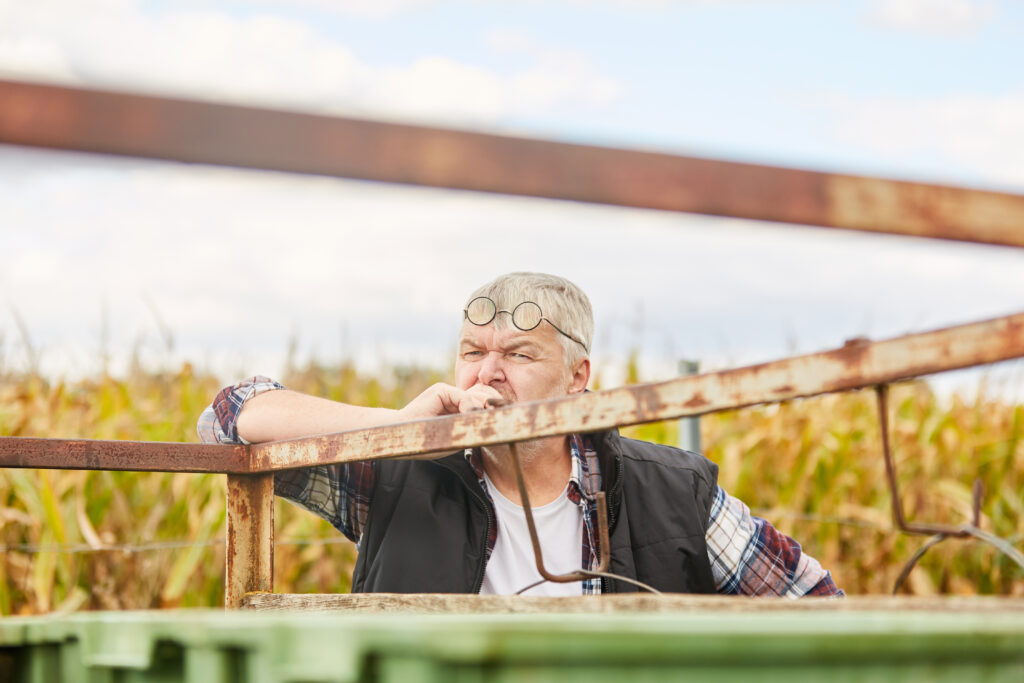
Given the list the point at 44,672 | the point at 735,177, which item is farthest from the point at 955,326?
the point at 44,672

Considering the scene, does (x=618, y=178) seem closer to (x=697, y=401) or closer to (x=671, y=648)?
(x=671, y=648)

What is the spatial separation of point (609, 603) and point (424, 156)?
0.59m

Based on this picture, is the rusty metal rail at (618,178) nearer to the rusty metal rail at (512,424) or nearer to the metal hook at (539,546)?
the rusty metal rail at (512,424)

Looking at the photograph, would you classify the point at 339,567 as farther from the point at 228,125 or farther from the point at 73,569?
the point at 228,125

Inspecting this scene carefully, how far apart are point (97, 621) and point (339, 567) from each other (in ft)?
10.1

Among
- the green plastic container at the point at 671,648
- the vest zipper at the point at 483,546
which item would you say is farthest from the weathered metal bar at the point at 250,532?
the green plastic container at the point at 671,648

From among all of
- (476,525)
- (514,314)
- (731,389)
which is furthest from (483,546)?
(731,389)

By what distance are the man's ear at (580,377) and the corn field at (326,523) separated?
1.47 meters

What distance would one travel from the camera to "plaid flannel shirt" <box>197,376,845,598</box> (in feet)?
7.15

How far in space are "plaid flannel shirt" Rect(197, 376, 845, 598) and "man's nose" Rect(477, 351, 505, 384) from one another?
181mm

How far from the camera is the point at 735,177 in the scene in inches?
29.6

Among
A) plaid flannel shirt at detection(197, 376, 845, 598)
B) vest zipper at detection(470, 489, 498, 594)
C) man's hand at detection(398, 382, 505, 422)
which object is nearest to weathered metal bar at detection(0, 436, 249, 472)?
plaid flannel shirt at detection(197, 376, 845, 598)

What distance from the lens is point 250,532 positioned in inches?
77.2

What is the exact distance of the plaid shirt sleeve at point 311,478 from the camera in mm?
2105
